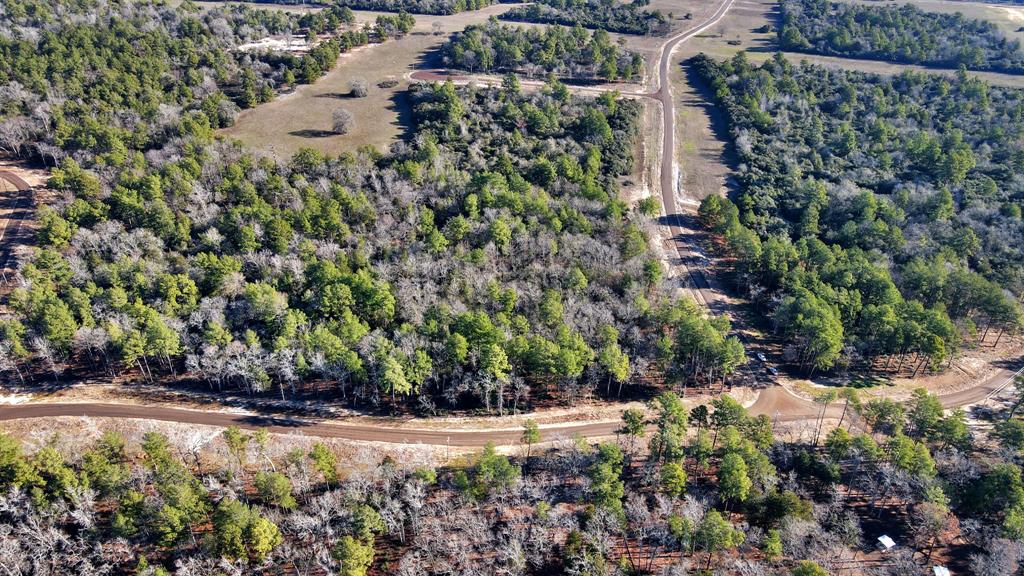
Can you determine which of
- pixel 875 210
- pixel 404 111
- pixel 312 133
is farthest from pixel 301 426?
pixel 875 210

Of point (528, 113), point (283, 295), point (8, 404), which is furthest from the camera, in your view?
point (528, 113)

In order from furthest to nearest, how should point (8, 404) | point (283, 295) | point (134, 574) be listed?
point (283, 295) < point (8, 404) < point (134, 574)

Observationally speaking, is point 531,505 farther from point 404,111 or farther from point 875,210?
point 404,111

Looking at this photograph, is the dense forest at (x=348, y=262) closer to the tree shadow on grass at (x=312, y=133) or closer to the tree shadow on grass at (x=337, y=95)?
the tree shadow on grass at (x=312, y=133)

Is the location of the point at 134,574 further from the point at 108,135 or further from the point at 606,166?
the point at 606,166

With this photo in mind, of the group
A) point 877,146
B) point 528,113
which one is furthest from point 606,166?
point 877,146

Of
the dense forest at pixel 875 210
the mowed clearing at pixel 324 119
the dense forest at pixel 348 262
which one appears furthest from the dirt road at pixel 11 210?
the dense forest at pixel 875 210

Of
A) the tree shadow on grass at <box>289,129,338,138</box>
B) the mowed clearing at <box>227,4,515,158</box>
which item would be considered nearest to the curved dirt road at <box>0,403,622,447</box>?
the mowed clearing at <box>227,4,515,158</box>

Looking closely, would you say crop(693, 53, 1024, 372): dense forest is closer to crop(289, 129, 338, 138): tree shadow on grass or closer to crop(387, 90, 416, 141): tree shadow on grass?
crop(387, 90, 416, 141): tree shadow on grass
